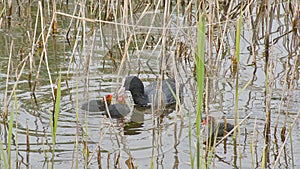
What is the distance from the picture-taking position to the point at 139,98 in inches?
251

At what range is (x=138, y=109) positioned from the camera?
6.33 meters

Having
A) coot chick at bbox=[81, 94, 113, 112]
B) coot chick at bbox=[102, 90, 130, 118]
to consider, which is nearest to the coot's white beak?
coot chick at bbox=[102, 90, 130, 118]

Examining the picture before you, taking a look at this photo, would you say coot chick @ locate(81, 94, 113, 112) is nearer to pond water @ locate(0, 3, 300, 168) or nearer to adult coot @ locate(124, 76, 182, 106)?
pond water @ locate(0, 3, 300, 168)

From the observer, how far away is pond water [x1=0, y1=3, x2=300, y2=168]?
4.72m

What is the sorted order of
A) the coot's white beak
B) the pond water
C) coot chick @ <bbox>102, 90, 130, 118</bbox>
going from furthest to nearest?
the coot's white beak
coot chick @ <bbox>102, 90, 130, 118</bbox>
the pond water

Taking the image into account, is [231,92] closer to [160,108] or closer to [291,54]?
[160,108]

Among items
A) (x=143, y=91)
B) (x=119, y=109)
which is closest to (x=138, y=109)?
(x=143, y=91)

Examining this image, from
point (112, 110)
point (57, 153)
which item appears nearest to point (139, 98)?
point (112, 110)

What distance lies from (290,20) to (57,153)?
4.70m

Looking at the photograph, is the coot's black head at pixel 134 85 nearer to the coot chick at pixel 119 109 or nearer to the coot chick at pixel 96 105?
the coot chick at pixel 119 109

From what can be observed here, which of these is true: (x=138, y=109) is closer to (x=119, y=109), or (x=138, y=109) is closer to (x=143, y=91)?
(x=143, y=91)

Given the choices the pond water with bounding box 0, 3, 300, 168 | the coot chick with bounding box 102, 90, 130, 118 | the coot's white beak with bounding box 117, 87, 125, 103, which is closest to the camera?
the pond water with bounding box 0, 3, 300, 168

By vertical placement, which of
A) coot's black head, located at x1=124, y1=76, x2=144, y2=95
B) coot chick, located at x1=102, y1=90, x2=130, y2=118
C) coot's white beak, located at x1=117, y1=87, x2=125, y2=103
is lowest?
coot chick, located at x1=102, y1=90, x2=130, y2=118

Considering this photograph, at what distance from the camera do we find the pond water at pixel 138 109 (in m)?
4.72
